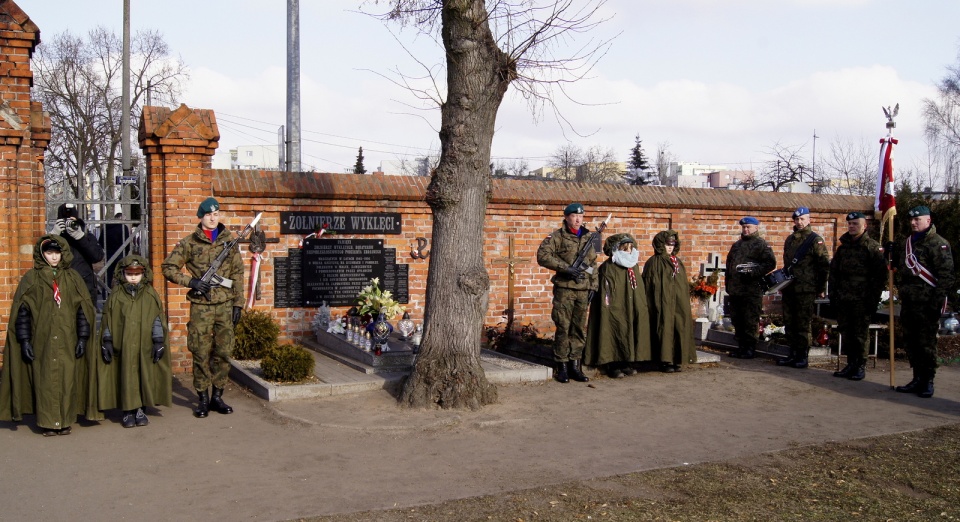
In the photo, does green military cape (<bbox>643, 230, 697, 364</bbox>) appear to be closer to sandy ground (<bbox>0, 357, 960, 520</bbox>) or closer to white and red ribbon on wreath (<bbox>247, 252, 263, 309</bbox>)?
sandy ground (<bbox>0, 357, 960, 520</bbox>)

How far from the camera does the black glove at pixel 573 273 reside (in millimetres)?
9344

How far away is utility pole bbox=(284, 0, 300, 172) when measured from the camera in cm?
1297

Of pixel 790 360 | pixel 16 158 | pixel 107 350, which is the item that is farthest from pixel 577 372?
pixel 16 158

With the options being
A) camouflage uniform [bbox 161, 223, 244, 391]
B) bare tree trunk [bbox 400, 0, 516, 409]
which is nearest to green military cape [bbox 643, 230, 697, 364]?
bare tree trunk [bbox 400, 0, 516, 409]

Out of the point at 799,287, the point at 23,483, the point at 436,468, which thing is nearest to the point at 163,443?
the point at 23,483

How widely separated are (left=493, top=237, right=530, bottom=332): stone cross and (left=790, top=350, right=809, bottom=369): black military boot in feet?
12.7

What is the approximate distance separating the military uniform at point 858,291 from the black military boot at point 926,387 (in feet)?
2.89

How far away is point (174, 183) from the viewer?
998 centimetres

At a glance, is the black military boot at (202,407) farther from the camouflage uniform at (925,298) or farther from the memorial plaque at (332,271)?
the camouflage uniform at (925,298)

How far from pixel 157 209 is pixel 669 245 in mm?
6206

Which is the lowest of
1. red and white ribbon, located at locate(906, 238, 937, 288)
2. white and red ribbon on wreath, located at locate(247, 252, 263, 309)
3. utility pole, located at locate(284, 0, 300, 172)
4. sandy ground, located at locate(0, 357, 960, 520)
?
sandy ground, located at locate(0, 357, 960, 520)

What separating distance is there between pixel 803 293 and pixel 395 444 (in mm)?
6252

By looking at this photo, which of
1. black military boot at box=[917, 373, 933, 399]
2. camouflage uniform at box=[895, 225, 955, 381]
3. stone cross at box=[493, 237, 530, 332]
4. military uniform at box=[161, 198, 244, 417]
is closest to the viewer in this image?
military uniform at box=[161, 198, 244, 417]

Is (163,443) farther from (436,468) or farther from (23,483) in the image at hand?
(436,468)
